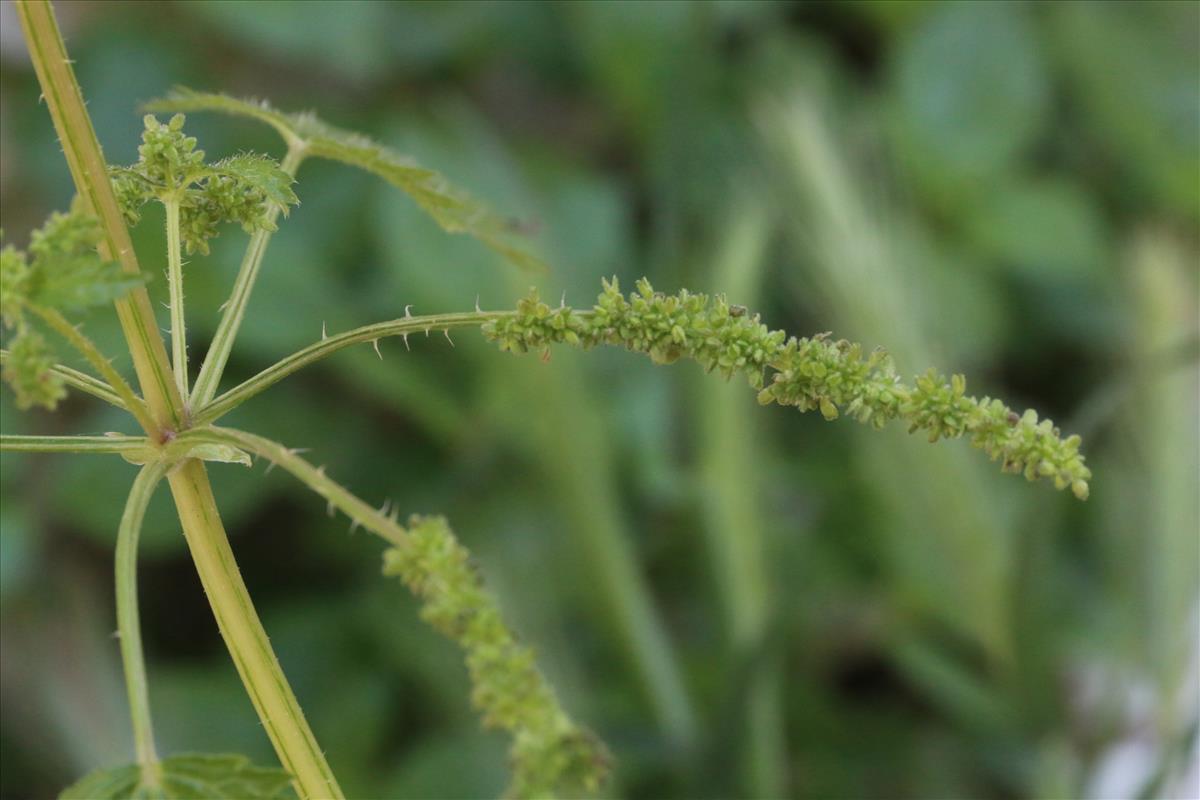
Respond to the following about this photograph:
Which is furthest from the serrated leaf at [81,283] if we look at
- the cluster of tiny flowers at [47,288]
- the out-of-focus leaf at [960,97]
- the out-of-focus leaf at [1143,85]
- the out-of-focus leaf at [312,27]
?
the out-of-focus leaf at [1143,85]

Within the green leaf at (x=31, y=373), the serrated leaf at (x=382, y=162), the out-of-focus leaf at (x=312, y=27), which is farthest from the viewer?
the out-of-focus leaf at (x=312, y=27)

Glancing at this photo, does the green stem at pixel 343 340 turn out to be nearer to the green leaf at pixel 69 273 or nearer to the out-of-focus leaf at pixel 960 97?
the green leaf at pixel 69 273

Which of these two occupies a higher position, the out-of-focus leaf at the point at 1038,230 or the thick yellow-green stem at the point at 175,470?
the out-of-focus leaf at the point at 1038,230

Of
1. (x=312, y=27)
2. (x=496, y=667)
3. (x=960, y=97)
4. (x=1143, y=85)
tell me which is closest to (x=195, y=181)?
(x=496, y=667)

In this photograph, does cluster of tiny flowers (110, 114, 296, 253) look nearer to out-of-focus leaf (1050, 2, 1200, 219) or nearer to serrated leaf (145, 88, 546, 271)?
serrated leaf (145, 88, 546, 271)

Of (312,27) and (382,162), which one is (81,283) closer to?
(382,162)

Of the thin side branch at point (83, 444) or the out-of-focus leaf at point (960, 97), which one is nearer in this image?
the thin side branch at point (83, 444)

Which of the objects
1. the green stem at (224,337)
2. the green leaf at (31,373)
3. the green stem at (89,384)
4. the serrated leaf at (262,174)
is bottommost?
the green leaf at (31,373)
